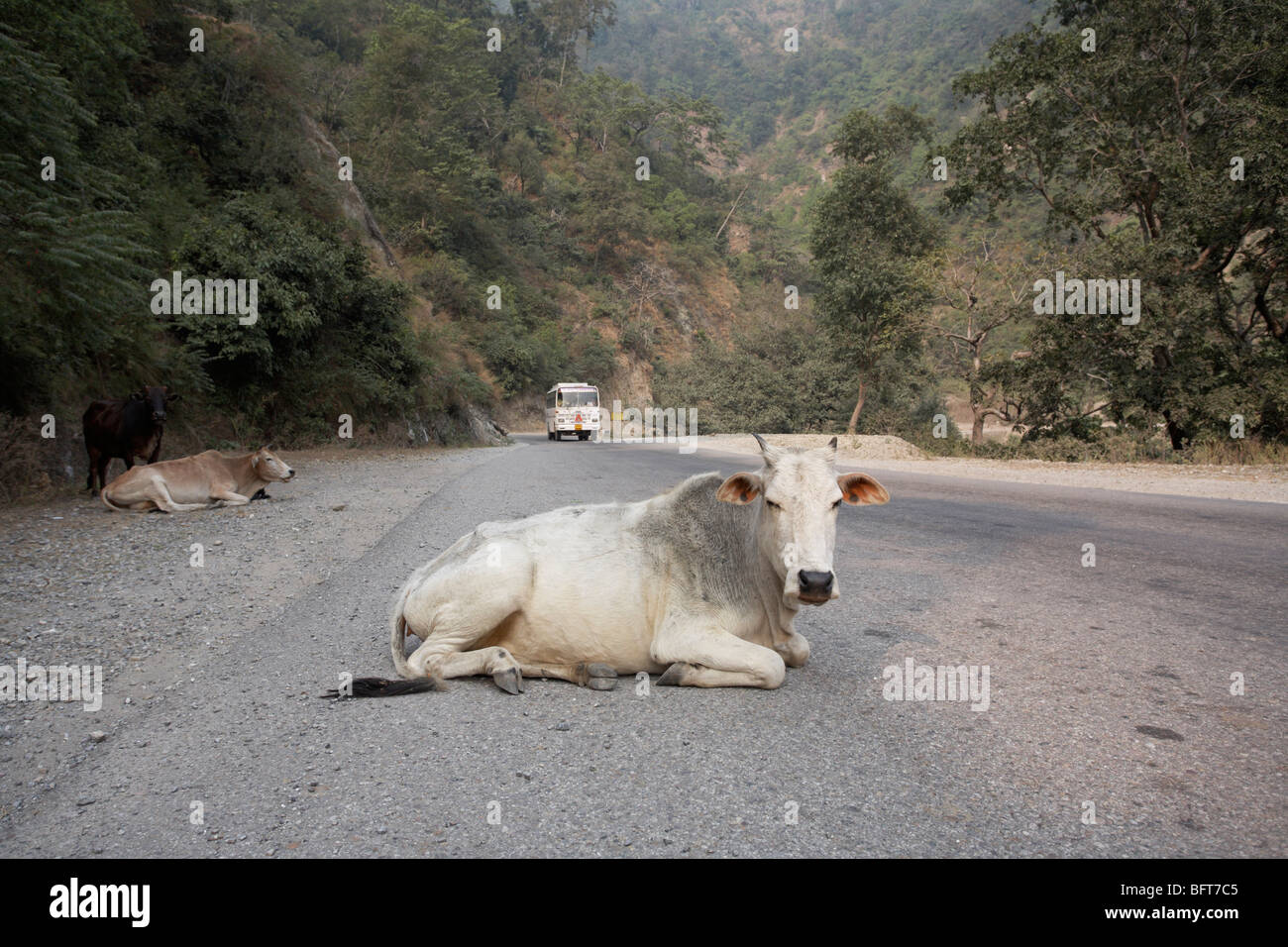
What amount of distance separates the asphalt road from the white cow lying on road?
0.15 metres

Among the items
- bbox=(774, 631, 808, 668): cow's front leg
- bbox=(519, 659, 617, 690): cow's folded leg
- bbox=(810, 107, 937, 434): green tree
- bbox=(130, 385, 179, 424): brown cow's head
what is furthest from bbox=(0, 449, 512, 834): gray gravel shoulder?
bbox=(810, 107, 937, 434): green tree

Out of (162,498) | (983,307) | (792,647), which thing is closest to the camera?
(792,647)

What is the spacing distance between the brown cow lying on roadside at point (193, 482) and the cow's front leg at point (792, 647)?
9496 mm

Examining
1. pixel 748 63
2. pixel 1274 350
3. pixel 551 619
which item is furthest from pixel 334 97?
pixel 748 63

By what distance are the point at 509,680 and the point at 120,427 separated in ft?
34.9

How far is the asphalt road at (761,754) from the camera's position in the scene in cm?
225

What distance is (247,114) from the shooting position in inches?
964

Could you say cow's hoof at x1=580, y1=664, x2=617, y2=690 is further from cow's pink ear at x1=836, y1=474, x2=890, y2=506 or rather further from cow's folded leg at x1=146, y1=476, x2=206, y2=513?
cow's folded leg at x1=146, y1=476, x2=206, y2=513

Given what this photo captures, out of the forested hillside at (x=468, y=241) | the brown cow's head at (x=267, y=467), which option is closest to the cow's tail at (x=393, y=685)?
the forested hillside at (x=468, y=241)

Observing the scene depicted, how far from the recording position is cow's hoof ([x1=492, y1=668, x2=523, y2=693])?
11.7 feet

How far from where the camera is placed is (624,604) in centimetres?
375

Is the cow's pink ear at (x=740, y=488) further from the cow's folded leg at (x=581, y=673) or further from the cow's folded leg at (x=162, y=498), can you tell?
the cow's folded leg at (x=162, y=498)

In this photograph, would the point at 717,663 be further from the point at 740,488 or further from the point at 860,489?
the point at 860,489

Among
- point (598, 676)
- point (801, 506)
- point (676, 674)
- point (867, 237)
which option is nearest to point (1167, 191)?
point (867, 237)
